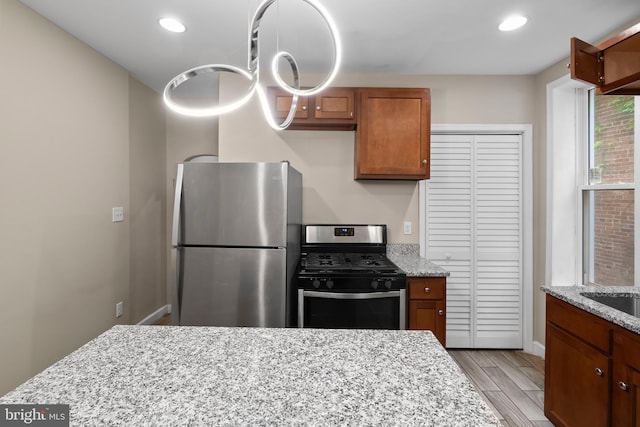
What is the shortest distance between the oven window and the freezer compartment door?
0.71 feet

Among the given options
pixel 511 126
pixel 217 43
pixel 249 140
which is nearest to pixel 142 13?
pixel 217 43

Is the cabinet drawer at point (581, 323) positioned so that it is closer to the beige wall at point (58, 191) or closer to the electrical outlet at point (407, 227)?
the electrical outlet at point (407, 227)

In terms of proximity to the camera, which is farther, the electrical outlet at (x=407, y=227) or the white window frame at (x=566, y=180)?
the electrical outlet at (x=407, y=227)

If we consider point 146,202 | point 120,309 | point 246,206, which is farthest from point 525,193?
point 120,309

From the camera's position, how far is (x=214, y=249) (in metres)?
2.26

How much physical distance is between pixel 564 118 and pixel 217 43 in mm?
2850

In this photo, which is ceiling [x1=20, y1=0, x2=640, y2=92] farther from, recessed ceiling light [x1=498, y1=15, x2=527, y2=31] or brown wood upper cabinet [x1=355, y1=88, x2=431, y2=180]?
brown wood upper cabinet [x1=355, y1=88, x2=431, y2=180]

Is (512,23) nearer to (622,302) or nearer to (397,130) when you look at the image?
(397,130)

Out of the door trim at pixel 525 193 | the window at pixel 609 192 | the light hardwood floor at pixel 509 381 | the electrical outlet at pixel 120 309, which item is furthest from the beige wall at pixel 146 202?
the window at pixel 609 192

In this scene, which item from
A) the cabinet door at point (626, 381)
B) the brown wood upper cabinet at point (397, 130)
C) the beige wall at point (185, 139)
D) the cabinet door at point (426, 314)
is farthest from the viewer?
the beige wall at point (185, 139)

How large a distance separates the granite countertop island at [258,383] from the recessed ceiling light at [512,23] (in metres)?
2.13

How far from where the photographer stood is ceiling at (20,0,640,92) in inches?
78.4

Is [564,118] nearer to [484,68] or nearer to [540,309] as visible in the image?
[484,68]

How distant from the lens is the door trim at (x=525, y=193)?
9.87ft
